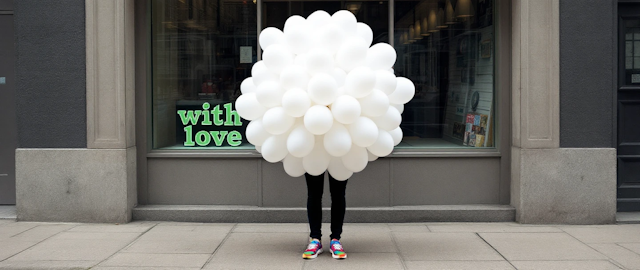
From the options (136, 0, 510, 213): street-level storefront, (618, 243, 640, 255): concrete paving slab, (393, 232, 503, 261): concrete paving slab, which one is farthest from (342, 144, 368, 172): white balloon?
(618, 243, 640, 255): concrete paving slab

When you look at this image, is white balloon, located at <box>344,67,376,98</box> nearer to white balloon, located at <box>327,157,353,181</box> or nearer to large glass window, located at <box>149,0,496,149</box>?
white balloon, located at <box>327,157,353,181</box>

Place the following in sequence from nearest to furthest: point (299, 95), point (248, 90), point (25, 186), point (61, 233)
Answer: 1. point (299, 95)
2. point (248, 90)
3. point (61, 233)
4. point (25, 186)

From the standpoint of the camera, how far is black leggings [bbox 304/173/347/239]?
661cm

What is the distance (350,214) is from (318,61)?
2.99 meters

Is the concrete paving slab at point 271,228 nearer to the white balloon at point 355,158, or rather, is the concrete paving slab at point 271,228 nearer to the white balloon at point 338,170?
the white balloon at point 338,170

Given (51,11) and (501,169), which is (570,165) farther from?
(51,11)

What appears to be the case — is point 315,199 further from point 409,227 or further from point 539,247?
point 539,247

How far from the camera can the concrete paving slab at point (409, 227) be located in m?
7.97

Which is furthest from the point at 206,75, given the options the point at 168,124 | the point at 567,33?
the point at 567,33

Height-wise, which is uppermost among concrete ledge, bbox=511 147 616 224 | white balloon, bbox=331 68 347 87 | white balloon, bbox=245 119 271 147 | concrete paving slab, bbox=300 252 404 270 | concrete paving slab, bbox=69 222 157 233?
white balloon, bbox=331 68 347 87

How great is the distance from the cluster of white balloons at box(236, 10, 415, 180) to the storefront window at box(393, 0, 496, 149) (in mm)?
2444

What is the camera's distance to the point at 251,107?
6.18 metres

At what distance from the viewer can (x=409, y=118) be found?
877 cm

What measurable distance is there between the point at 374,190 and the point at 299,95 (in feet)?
9.93
